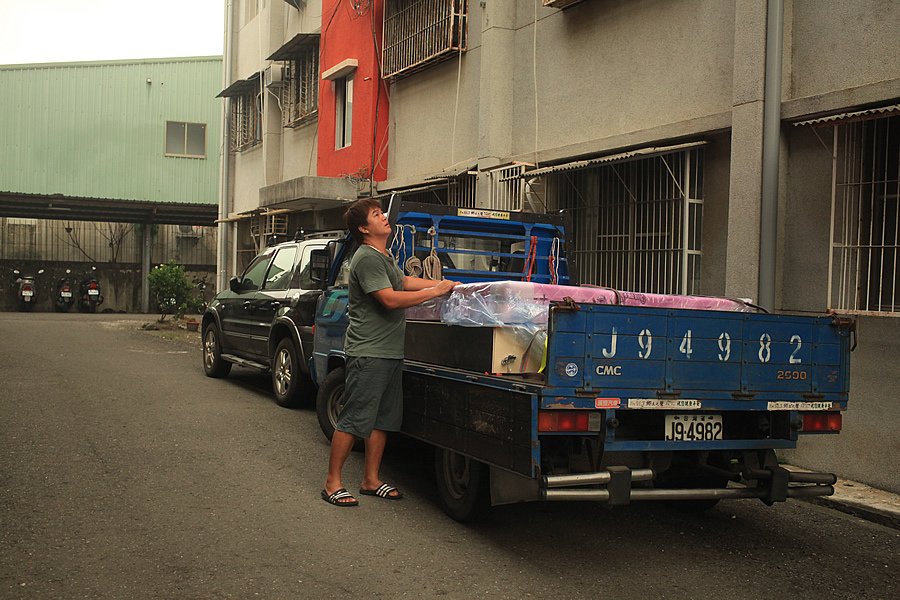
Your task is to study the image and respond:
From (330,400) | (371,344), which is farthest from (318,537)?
(330,400)

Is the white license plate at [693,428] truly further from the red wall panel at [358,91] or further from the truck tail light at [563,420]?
the red wall panel at [358,91]

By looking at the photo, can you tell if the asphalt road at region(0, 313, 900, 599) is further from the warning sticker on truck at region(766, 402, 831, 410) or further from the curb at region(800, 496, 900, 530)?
the warning sticker on truck at region(766, 402, 831, 410)

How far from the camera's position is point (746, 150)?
26.5ft

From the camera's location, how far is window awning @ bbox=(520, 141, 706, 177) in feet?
29.1

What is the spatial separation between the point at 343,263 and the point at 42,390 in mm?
4654

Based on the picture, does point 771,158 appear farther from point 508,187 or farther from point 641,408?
point 508,187

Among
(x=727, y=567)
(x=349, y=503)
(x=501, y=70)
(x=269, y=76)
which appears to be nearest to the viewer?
(x=727, y=567)

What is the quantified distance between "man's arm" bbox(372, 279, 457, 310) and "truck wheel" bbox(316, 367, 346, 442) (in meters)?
1.95

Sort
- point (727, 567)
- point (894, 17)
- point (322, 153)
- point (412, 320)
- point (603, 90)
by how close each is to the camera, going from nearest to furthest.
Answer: point (727, 567) → point (412, 320) → point (894, 17) → point (603, 90) → point (322, 153)

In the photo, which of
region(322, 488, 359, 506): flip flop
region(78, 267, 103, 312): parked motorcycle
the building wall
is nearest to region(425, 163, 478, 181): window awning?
the building wall

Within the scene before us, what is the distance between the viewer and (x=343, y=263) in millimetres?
8352

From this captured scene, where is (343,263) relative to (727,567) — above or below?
above

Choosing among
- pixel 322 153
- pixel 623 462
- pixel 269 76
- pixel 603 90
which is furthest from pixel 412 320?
pixel 269 76

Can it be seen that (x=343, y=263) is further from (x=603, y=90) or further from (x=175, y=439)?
(x=603, y=90)
